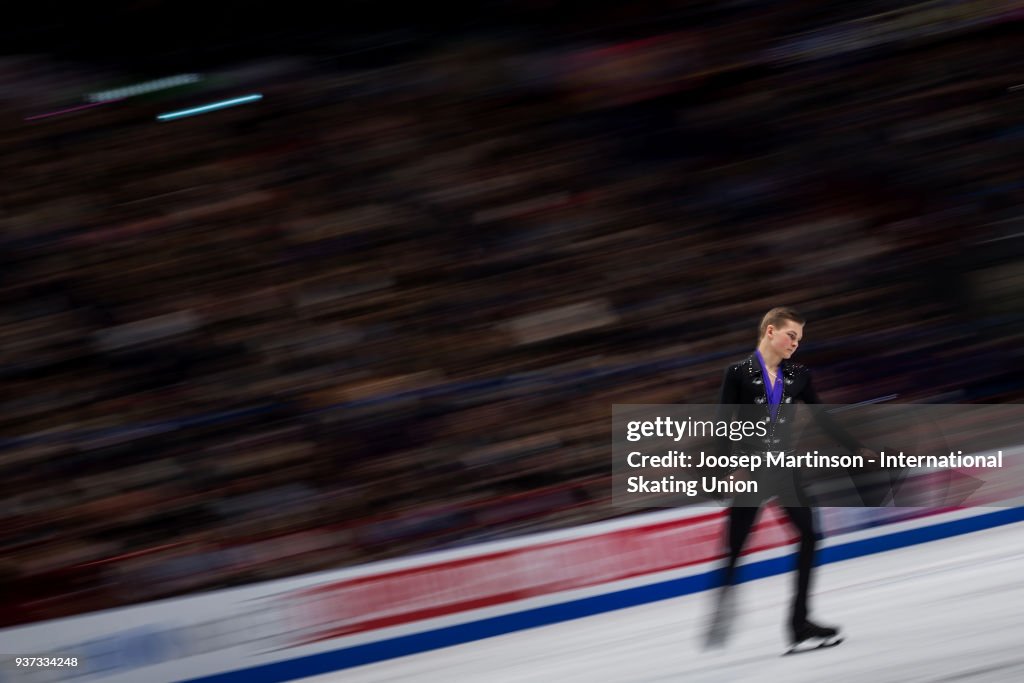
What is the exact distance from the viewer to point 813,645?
450 centimetres

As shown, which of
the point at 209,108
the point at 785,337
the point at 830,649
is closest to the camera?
the point at 785,337

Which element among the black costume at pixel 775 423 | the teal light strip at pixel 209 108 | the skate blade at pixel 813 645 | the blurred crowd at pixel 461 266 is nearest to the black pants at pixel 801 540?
the black costume at pixel 775 423

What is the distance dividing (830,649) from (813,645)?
0.24 ft

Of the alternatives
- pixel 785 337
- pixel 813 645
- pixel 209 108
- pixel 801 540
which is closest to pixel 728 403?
pixel 785 337

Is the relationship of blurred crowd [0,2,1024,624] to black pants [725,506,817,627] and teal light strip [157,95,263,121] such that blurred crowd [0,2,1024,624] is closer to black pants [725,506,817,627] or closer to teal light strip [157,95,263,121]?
teal light strip [157,95,263,121]

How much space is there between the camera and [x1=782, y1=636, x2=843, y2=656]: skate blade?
14.6 feet

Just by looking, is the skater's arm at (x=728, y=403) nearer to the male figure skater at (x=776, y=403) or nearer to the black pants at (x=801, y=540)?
the male figure skater at (x=776, y=403)

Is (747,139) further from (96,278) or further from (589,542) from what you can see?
(96,278)

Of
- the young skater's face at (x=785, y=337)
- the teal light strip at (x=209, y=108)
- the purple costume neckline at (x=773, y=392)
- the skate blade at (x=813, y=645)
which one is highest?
the teal light strip at (x=209, y=108)

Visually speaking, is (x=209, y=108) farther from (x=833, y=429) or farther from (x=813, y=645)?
(x=813, y=645)

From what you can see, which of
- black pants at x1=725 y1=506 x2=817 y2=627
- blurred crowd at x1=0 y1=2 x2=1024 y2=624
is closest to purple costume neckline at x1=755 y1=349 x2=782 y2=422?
black pants at x1=725 y1=506 x2=817 y2=627

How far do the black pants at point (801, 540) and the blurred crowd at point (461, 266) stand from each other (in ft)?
8.27

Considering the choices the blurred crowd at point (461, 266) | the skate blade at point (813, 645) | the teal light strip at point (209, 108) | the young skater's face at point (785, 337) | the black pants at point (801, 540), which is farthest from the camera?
the teal light strip at point (209, 108)

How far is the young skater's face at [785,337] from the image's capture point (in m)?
4.02
